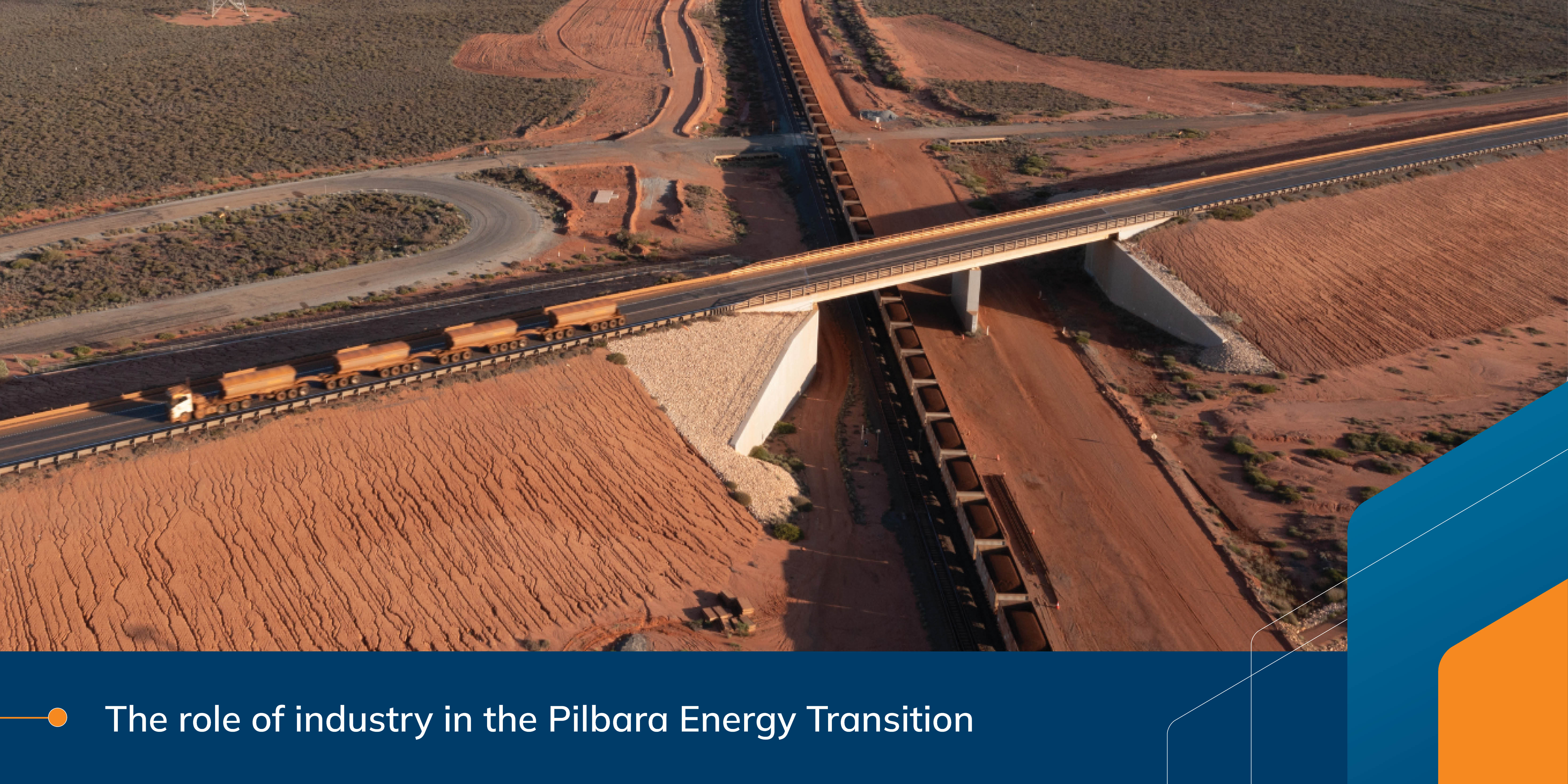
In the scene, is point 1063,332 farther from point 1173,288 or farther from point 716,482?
point 716,482

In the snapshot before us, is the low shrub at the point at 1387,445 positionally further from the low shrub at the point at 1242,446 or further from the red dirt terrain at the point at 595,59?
the red dirt terrain at the point at 595,59

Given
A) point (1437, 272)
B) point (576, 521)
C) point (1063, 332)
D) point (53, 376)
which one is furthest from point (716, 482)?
point (1437, 272)

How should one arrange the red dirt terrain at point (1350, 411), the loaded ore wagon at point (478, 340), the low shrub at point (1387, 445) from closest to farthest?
1. the red dirt terrain at point (1350, 411)
2. the loaded ore wagon at point (478, 340)
3. the low shrub at point (1387, 445)

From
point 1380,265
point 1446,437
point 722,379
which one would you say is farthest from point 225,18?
point 1446,437

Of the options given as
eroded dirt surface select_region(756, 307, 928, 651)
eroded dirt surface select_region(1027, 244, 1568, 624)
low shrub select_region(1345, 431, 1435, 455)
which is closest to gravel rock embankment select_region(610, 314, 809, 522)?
eroded dirt surface select_region(756, 307, 928, 651)

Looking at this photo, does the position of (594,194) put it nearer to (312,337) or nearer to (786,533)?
(312,337)

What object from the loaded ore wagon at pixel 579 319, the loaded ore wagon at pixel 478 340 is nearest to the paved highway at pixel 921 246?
the loaded ore wagon at pixel 579 319
